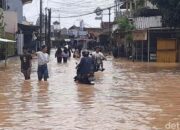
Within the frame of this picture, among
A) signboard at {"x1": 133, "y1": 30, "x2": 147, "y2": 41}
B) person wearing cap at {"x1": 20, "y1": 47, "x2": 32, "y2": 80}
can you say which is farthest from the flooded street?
signboard at {"x1": 133, "y1": 30, "x2": 147, "y2": 41}

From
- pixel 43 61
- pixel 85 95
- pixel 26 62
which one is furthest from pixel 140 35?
pixel 85 95

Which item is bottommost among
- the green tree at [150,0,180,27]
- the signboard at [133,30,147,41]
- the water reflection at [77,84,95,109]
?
the water reflection at [77,84,95,109]

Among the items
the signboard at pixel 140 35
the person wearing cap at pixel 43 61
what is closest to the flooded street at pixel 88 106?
the person wearing cap at pixel 43 61

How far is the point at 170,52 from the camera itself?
49219 mm

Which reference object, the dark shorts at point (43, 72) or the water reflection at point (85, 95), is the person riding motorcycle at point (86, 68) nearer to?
the water reflection at point (85, 95)

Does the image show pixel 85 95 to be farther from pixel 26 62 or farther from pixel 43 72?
pixel 26 62

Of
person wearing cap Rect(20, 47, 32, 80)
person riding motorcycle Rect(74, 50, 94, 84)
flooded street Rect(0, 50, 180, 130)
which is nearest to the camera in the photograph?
flooded street Rect(0, 50, 180, 130)

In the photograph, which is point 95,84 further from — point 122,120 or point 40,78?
point 122,120

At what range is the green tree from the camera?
37.3 metres

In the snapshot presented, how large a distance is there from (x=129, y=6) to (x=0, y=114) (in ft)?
195

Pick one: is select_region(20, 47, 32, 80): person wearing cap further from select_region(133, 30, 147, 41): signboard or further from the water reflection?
select_region(133, 30, 147, 41): signboard

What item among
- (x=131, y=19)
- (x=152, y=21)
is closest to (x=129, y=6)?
(x=131, y=19)

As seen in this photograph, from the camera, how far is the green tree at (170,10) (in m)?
37.3

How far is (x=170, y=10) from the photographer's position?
38031 mm
